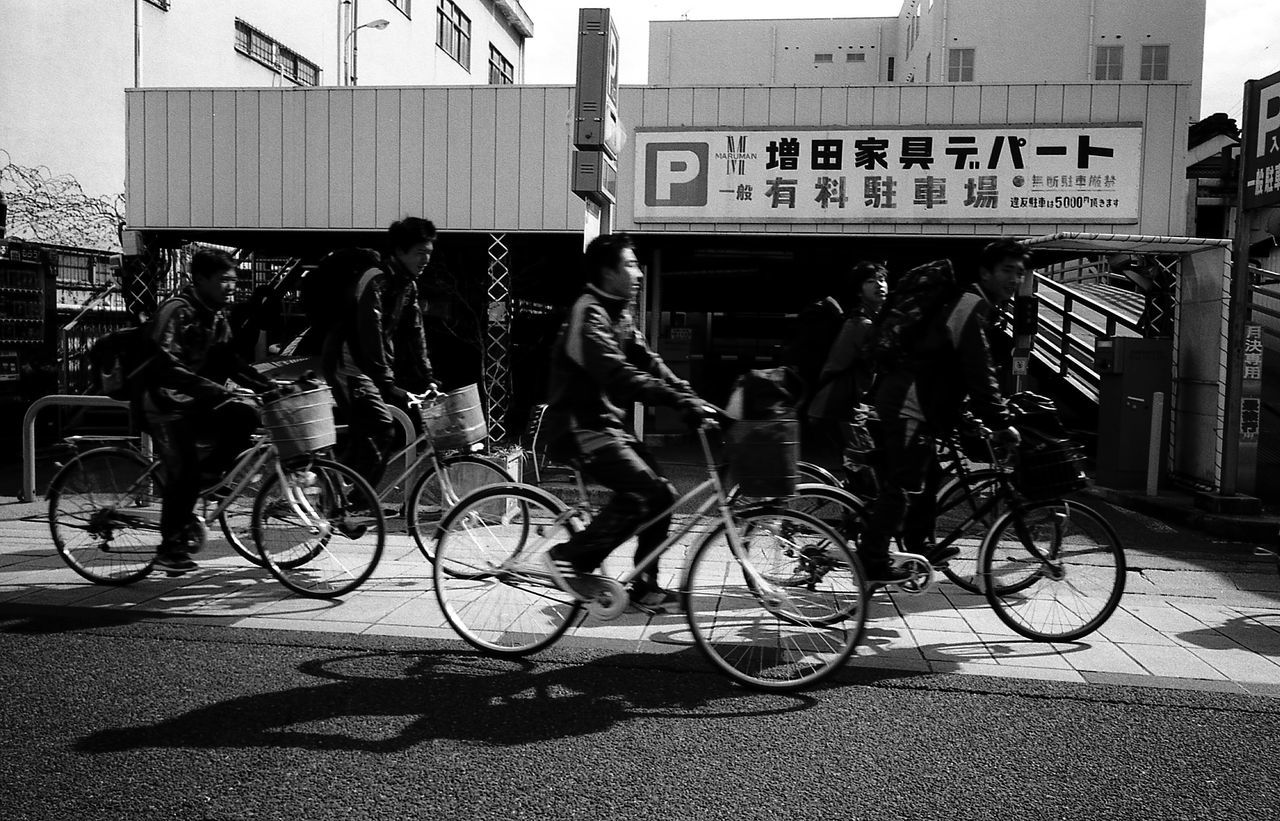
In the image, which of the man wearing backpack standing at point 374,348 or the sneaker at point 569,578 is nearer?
the sneaker at point 569,578

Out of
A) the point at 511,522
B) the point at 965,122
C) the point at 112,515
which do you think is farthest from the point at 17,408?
the point at 965,122

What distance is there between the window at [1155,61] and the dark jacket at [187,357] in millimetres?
33390

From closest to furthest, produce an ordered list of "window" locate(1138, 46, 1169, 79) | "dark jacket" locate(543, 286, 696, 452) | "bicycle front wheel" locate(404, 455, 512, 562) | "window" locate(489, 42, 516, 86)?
1. "dark jacket" locate(543, 286, 696, 452)
2. "bicycle front wheel" locate(404, 455, 512, 562)
3. "window" locate(1138, 46, 1169, 79)
4. "window" locate(489, 42, 516, 86)

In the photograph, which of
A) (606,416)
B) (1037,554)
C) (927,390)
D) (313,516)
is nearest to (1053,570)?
(1037,554)

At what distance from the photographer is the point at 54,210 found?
1573 centimetres

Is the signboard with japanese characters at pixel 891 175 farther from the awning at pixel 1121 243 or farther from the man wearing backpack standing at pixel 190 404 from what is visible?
the man wearing backpack standing at pixel 190 404

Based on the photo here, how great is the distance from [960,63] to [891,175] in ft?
83.3

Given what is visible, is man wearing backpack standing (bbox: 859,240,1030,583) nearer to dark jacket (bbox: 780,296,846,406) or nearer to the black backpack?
dark jacket (bbox: 780,296,846,406)

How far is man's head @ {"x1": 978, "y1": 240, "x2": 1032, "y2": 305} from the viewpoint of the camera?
4.54 metres

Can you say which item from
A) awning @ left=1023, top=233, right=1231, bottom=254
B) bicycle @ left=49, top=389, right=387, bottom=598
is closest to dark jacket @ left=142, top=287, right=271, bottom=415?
bicycle @ left=49, top=389, right=387, bottom=598

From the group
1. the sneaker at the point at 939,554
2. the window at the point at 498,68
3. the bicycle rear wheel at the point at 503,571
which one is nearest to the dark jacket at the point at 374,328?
the bicycle rear wheel at the point at 503,571

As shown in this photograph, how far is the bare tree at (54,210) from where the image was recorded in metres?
15.1

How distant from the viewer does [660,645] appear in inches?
173

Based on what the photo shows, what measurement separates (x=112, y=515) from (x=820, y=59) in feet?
128
